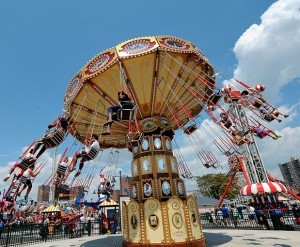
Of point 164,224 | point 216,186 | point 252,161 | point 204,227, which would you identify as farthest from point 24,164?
point 216,186

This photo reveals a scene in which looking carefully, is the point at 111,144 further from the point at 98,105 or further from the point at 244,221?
the point at 244,221

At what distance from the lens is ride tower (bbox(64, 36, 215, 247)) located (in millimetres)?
10266

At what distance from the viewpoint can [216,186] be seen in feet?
191

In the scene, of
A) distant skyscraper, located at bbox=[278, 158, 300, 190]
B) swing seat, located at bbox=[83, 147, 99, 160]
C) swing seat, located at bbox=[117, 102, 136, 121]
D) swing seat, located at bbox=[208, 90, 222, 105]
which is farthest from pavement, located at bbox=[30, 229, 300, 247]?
distant skyscraper, located at bbox=[278, 158, 300, 190]

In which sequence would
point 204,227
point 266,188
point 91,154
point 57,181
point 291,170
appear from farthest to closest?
point 291,170 → point 204,227 → point 266,188 → point 57,181 → point 91,154

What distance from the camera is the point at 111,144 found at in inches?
648

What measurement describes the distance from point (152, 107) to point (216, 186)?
51.6 m

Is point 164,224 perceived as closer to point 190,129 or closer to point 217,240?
point 217,240

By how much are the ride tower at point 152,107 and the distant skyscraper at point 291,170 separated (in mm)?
145322

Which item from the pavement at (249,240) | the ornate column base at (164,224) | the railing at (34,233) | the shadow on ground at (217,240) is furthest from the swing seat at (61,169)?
the railing at (34,233)

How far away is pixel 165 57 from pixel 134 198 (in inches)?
285

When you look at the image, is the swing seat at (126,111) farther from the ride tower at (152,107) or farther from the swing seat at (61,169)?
the swing seat at (61,169)

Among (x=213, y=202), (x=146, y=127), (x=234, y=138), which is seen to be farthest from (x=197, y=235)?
(x=213, y=202)

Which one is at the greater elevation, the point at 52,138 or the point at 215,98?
the point at 215,98
